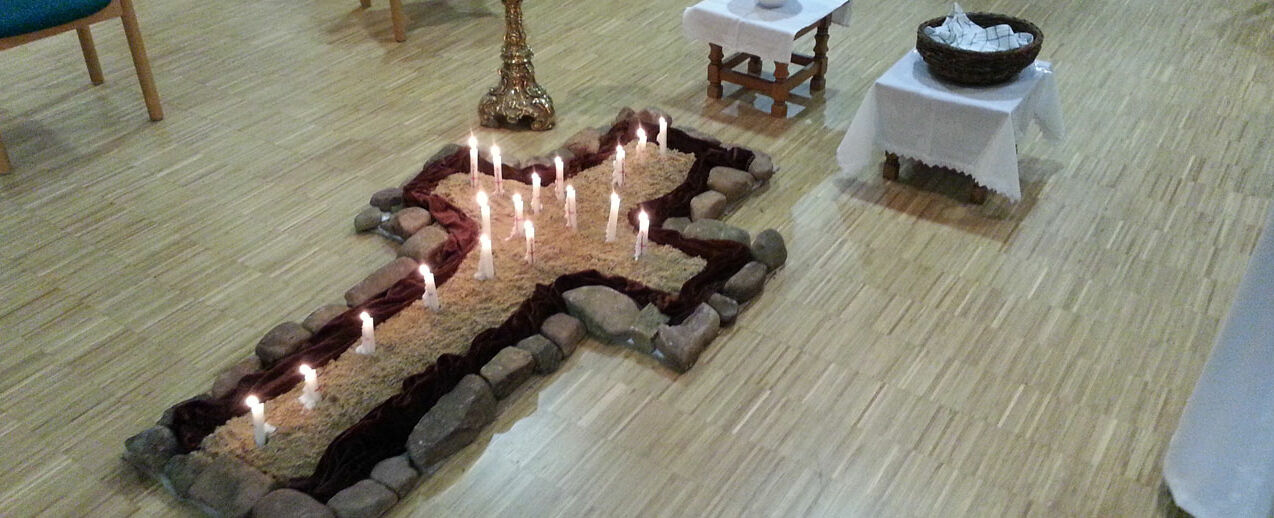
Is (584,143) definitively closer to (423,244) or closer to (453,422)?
(423,244)

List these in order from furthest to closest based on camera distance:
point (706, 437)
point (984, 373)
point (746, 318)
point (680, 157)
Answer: point (680, 157), point (746, 318), point (984, 373), point (706, 437)

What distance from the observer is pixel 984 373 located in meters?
2.48

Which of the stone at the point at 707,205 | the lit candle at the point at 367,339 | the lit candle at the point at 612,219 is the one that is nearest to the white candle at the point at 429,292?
the lit candle at the point at 367,339

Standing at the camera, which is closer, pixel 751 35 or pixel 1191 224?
pixel 1191 224

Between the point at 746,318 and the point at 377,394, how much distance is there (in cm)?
91

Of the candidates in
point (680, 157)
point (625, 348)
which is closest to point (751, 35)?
point (680, 157)

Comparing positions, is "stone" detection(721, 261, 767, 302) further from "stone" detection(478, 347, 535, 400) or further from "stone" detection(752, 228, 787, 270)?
"stone" detection(478, 347, 535, 400)

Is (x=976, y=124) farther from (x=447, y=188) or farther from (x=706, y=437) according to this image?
(x=447, y=188)

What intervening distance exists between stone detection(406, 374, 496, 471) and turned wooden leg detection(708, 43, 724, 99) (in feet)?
5.85

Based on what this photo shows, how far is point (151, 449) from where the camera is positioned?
2.18m

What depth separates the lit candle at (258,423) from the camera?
85.9 inches

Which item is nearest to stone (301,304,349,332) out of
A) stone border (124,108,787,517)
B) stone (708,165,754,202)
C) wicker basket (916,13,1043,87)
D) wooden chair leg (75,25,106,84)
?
stone border (124,108,787,517)

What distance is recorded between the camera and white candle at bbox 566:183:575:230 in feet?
9.45

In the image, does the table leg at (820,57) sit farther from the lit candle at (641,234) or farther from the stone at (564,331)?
the stone at (564,331)
